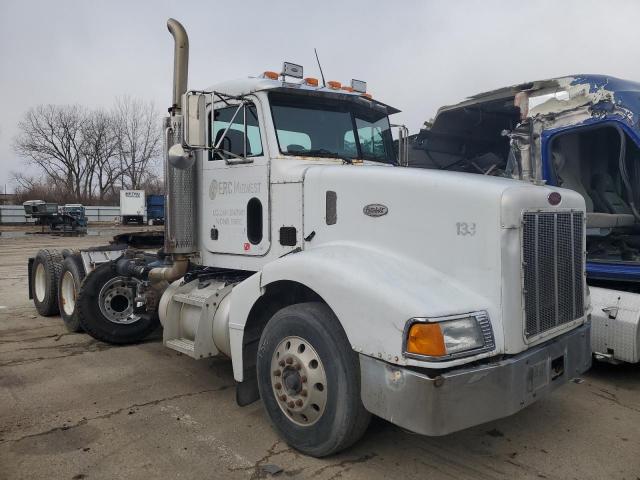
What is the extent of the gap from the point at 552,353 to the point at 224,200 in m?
3.09

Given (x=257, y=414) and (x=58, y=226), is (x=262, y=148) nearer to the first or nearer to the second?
(x=257, y=414)

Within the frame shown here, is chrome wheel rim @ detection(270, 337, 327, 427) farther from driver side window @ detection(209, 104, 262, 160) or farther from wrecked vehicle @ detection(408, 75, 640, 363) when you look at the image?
wrecked vehicle @ detection(408, 75, 640, 363)

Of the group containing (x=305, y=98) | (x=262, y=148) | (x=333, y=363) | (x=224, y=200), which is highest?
(x=305, y=98)

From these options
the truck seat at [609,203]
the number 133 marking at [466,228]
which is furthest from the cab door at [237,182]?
the truck seat at [609,203]

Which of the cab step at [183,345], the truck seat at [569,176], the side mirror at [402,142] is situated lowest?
the cab step at [183,345]

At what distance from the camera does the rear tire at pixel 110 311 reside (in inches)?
257

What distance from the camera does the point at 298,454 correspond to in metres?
3.67

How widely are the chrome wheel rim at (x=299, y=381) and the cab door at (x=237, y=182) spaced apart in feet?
3.91

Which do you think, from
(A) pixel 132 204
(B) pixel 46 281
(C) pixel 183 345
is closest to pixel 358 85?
(C) pixel 183 345

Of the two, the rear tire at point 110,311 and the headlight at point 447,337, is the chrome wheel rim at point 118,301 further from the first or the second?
the headlight at point 447,337

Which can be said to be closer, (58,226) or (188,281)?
(188,281)

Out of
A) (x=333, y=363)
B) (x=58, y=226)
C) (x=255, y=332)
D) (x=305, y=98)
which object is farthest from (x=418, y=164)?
(x=58, y=226)

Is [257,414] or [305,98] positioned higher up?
[305,98]

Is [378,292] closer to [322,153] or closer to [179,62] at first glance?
[322,153]
